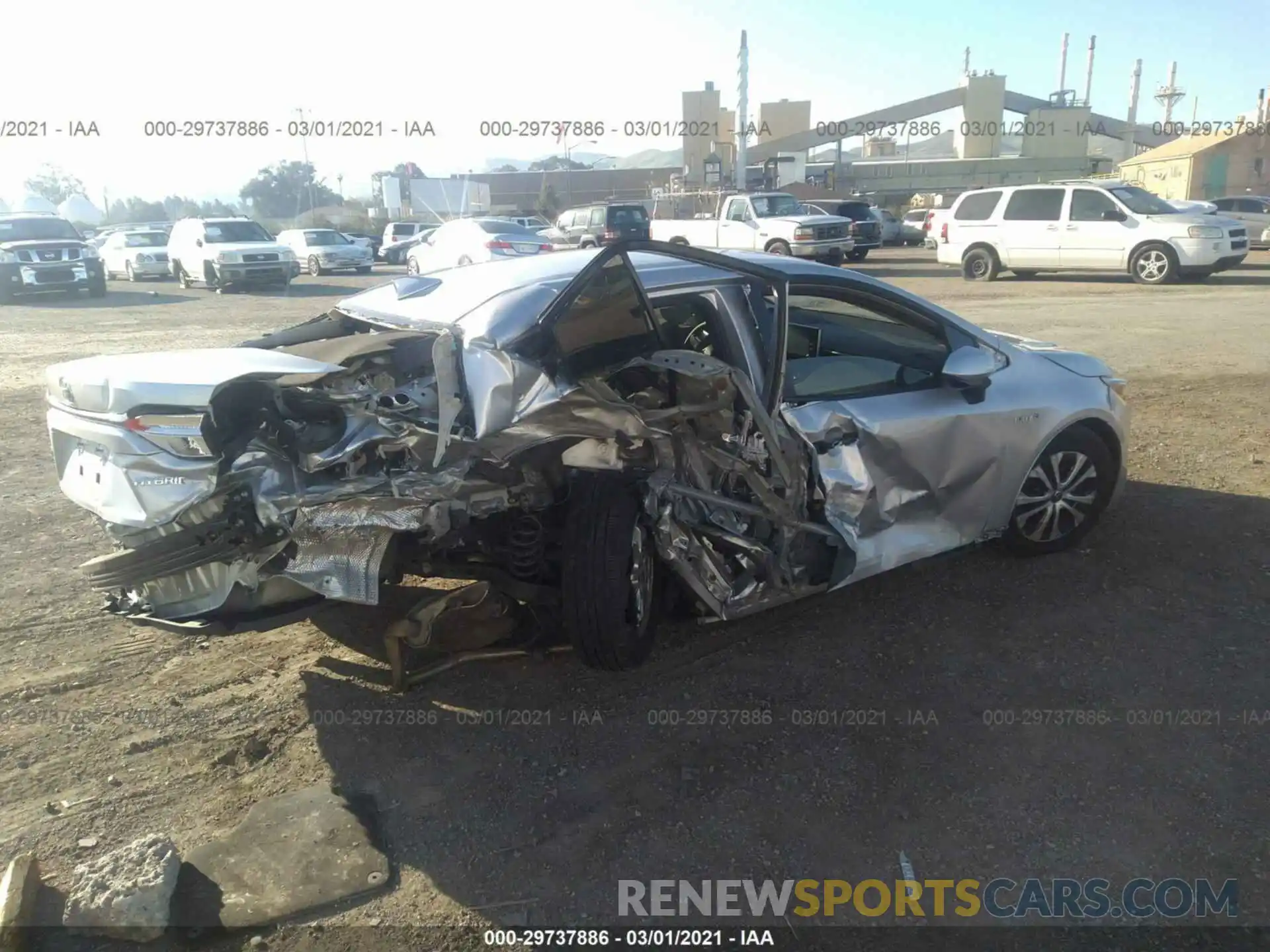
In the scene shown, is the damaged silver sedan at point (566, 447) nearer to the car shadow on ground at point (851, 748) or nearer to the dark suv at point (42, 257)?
the car shadow on ground at point (851, 748)

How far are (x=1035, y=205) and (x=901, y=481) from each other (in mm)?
16594

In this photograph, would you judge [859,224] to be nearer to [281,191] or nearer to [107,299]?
[107,299]

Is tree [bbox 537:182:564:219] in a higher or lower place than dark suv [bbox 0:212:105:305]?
higher

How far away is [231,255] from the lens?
2112cm

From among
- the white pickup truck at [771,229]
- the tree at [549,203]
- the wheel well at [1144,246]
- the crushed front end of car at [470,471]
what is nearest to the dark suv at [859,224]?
the white pickup truck at [771,229]

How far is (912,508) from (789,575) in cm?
75

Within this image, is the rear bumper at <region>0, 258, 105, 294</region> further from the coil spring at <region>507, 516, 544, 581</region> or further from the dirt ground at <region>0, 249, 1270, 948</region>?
the coil spring at <region>507, 516, 544, 581</region>

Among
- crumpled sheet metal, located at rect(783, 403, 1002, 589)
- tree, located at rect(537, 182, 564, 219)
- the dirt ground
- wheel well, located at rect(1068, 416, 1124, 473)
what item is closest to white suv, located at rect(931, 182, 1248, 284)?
the dirt ground

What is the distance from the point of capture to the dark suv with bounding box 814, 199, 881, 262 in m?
25.0

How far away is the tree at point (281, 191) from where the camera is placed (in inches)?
2532

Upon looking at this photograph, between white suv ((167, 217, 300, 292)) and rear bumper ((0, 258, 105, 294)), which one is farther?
white suv ((167, 217, 300, 292))

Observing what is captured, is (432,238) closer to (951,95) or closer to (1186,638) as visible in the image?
(1186,638)

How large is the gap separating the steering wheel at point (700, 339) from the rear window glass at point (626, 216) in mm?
20244

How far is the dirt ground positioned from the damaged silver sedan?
32cm
